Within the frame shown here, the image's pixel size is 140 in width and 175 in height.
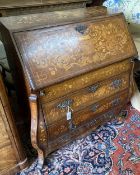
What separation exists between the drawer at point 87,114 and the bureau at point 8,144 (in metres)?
0.23

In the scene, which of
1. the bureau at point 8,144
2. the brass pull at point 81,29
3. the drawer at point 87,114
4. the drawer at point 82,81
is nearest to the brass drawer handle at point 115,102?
the drawer at point 87,114

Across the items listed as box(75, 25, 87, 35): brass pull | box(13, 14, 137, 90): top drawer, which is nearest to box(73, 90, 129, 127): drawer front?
box(13, 14, 137, 90): top drawer

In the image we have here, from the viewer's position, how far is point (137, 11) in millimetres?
1715

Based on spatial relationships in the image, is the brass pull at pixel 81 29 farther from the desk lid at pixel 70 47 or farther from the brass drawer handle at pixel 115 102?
the brass drawer handle at pixel 115 102

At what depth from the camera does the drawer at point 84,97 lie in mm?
1254

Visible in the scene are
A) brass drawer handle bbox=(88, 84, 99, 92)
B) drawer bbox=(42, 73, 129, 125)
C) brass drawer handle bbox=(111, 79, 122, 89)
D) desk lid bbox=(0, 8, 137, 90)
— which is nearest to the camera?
desk lid bbox=(0, 8, 137, 90)

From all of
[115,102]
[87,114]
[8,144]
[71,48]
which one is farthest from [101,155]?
Answer: [71,48]

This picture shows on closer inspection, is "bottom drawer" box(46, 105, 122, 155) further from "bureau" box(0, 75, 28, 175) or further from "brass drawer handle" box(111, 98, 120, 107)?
"bureau" box(0, 75, 28, 175)

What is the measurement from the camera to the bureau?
1.13m

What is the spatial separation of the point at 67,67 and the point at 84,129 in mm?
584

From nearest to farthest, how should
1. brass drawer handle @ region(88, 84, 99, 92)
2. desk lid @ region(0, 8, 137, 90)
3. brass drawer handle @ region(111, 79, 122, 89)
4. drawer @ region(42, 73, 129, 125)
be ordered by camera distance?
1. desk lid @ region(0, 8, 137, 90)
2. drawer @ region(42, 73, 129, 125)
3. brass drawer handle @ region(88, 84, 99, 92)
4. brass drawer handle @ region(111, 79, 122, 89)

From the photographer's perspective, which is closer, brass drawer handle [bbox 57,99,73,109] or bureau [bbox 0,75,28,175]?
bureau [bbox 0,75,28,175]

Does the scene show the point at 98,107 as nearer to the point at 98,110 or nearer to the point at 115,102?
the point at 98,110

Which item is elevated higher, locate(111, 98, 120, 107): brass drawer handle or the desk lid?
the desk lid
